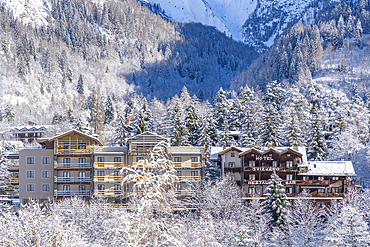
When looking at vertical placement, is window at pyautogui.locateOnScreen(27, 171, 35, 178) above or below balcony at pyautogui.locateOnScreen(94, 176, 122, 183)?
above

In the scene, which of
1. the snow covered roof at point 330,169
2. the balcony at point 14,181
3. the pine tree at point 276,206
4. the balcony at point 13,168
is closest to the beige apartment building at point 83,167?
the balcony at point 13,168

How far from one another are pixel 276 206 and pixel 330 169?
14819 millimetres

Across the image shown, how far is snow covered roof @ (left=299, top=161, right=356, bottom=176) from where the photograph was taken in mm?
61406

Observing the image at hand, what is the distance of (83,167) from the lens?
2498 inches

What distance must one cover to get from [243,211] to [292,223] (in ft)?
20.4

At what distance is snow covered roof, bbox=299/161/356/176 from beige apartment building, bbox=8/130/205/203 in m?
15.9

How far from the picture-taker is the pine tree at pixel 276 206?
170ft

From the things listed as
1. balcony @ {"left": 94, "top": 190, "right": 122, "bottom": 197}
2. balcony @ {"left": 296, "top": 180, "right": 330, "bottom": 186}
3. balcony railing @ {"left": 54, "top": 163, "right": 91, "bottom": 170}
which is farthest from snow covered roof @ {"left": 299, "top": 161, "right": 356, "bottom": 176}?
balcony railing @ {"left": 54, "top": 163, "right": 91, "bottom": 170}

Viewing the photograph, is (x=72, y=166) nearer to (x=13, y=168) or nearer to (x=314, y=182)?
(x=13, y=168)

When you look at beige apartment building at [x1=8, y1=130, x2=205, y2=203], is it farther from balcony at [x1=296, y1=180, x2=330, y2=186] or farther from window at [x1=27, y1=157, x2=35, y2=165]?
balcony at [x1=296, y1=180, x2=330, y2=186]

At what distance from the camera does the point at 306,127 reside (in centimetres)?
8031

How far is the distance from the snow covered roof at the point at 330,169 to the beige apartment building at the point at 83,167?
52.3 ft

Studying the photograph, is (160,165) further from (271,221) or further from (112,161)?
(112,161)

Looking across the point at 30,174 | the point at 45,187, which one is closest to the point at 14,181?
the point at 30,174
